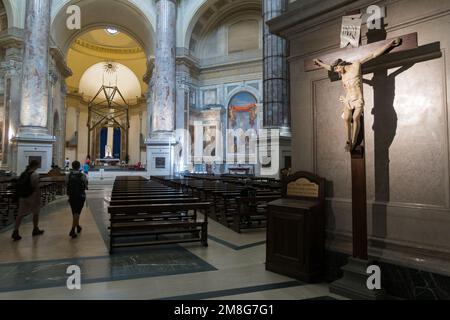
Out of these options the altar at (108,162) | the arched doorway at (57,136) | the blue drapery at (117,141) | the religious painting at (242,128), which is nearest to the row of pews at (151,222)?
the religious painting at (242,128)

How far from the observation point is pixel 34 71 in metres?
14.8

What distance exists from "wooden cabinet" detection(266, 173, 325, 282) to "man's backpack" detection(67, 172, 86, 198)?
3.61 metres

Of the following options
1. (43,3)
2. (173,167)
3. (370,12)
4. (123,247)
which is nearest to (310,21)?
(370,12)

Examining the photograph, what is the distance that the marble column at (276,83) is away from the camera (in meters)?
14.2

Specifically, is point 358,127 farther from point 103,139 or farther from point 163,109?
point 103,139

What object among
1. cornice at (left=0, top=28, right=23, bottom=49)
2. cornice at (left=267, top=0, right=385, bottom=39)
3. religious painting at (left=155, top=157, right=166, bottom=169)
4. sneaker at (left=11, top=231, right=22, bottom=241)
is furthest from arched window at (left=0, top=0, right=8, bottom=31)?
cornice at (left=267, top=0, right=385, bottom=39)

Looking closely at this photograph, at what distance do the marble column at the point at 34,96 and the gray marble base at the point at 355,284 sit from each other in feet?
48.5

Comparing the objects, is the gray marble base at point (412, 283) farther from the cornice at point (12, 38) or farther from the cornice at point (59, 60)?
the cornice at point (59, 60)

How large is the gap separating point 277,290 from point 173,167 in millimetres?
15185

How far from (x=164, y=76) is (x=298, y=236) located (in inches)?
631

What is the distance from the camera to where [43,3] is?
50.7 ft

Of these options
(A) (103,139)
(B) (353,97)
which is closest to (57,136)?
(A) (103,139)

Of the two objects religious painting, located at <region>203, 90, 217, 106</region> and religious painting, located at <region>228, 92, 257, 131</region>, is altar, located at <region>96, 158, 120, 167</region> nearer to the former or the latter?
religious painting, located at <region>203, 90, 217, 106</region>
